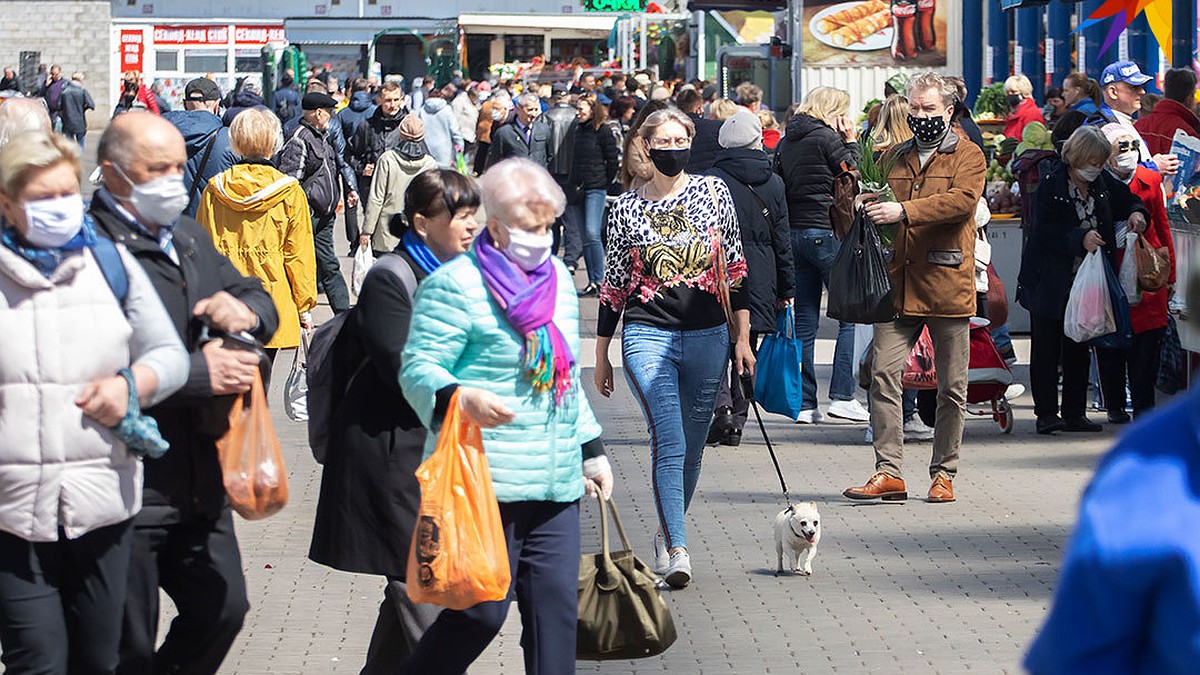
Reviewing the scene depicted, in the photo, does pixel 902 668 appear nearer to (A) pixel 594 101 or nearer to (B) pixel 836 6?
(A) pixel 594 101

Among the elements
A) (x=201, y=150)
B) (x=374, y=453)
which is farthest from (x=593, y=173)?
(x=374, y=453)

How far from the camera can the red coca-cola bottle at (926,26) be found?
26609 millimetres

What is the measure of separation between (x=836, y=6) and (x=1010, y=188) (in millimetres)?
11689

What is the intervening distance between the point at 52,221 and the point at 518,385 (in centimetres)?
122

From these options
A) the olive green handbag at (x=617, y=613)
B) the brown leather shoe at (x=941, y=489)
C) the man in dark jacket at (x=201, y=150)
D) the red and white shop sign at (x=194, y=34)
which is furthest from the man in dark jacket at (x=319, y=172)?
the red and white shop sign at (x=194, y=34)

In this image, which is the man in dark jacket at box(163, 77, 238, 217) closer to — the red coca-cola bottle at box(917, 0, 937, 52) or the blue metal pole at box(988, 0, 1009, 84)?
the red coca-cola bottle at box(917, 0, 937, 52)

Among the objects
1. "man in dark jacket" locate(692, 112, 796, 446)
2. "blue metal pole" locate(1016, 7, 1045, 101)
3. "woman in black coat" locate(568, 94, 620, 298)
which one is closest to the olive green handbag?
"man in dark jacket" locate(692, 112, 796, 446)

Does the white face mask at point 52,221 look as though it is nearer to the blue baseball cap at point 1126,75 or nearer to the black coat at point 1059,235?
the black coat at point 1059,235

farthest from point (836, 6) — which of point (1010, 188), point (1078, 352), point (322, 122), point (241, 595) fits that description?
point (241, 595)

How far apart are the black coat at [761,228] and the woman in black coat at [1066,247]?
5.39 feet

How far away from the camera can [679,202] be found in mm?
7117

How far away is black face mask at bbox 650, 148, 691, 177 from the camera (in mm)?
7023

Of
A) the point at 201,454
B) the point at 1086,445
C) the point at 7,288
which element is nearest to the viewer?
the point at 7,288

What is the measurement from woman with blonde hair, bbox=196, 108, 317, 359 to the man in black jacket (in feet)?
17.8
